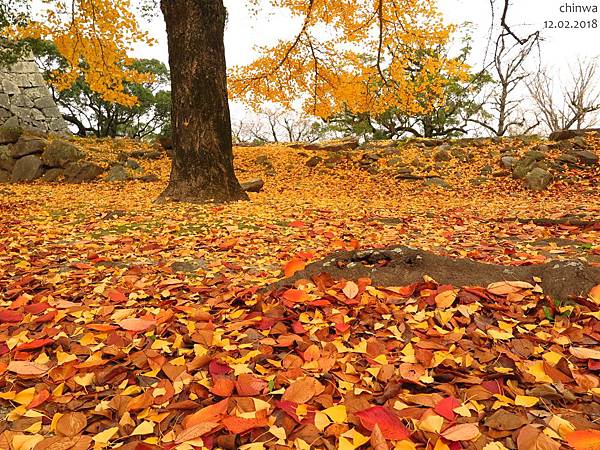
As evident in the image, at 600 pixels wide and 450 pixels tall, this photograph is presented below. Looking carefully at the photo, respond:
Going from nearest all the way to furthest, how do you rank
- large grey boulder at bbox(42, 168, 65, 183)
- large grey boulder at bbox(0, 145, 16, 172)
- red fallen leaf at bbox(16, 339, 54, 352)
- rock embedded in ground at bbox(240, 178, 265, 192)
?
red fallen leaf at bbox(16, 339, 54, 352)
rock embedded in ground at bbox(240, 178, 265, 192)
large grey boulder at bbox(42, 168, 65, 183)
large grey boulder at bbox(0, 145, 16, 172)

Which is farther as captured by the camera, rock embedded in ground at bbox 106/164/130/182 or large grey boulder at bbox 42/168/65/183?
large grey boulder at bbox 42/168/65/183

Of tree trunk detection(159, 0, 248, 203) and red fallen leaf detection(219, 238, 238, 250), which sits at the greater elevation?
tree trunk detection(159, 0, 248, 203)

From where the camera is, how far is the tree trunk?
5.81 meters

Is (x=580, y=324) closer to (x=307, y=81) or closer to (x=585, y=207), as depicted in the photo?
(x=585, y=207)

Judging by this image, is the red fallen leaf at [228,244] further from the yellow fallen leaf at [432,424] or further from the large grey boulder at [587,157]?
the large grey boulder at [587,157]

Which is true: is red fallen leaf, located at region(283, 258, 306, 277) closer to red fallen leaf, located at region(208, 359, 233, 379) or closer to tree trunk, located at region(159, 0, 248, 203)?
red fallen leaf, located at region(208, 359, 233, 379)

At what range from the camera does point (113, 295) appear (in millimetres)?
2508

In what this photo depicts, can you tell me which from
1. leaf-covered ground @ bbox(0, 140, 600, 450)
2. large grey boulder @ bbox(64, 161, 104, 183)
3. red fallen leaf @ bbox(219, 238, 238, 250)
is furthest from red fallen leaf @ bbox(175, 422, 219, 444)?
large grey boulder @ bbox(64, 161, 104, 183)

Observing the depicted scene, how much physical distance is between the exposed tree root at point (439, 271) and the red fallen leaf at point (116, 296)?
101 cm

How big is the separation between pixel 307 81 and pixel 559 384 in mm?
9451

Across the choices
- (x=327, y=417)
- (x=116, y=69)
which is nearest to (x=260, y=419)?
(x=327, y=417)

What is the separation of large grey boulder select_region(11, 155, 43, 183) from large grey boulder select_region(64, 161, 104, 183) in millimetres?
755

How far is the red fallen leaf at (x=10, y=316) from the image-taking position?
7.20 ft

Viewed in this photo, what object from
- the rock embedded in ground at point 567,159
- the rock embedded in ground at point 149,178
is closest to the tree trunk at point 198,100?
the rock embedded in ground at point 149,178
